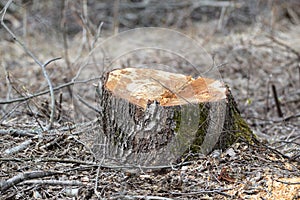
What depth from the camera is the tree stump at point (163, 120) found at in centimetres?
351

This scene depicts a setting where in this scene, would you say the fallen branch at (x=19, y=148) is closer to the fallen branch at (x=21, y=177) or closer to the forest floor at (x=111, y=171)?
the forest floor at (x=111, y=171)

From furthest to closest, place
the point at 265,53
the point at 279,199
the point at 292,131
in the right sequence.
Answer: the point at 265,53
the point at 292,131
the point at 279,199

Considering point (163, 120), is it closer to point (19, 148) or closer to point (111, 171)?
point (111, 171)

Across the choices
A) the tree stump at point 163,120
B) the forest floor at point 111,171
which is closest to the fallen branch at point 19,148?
the forest floor at point 111,171

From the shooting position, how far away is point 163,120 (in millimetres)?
3506

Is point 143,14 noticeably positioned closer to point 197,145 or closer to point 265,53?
point 265,53

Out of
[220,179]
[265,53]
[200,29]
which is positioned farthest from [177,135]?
[200,29]

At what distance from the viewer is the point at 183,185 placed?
3352 mm

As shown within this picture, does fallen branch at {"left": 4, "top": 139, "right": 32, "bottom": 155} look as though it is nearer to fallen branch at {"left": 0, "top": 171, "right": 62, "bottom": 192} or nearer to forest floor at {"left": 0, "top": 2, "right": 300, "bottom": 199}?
forest floor at {"left": 0, "top": 2, "right": 300, "bottom": 199}

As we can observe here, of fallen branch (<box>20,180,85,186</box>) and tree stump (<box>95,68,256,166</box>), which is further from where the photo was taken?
tree stump (<box>95,68,256,166</box>)

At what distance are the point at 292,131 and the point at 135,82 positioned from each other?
2025 mm

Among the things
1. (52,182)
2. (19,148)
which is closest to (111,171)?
(52,182)

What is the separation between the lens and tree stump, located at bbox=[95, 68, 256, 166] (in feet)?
11.5

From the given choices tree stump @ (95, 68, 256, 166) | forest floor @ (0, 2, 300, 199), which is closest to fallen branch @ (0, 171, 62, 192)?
forest floor @ (0, 2, 300, 199)
